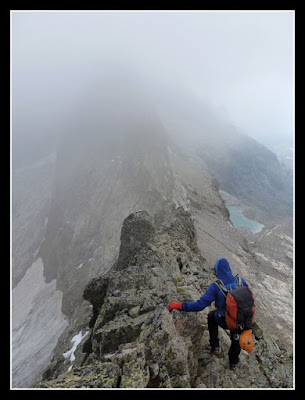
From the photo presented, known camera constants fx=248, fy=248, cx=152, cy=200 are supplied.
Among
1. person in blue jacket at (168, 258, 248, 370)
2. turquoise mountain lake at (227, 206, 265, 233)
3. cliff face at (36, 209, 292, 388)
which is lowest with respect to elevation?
turquoise mountain lake at (227, 206, 265, 233)

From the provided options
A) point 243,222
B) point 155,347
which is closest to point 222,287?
point 155,347

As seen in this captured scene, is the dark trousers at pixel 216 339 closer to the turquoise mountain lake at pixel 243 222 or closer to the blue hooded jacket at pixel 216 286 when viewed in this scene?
the blue hooded jacket at pixel 216 286

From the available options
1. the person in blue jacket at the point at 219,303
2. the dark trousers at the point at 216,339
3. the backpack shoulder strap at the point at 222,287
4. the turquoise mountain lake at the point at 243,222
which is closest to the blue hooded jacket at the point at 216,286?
the person in blue jacket at the point at 219,303

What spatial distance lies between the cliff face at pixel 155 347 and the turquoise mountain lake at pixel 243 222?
→ 93.1 metres

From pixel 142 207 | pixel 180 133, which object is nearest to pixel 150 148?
pixel 142 207

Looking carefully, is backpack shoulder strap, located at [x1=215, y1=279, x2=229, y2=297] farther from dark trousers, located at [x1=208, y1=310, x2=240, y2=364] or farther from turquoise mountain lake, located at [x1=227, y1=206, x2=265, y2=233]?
turquoise mountain lake, located at [x1=227, y1=206, x2=265, y2=233]

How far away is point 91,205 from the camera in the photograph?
2311 inches

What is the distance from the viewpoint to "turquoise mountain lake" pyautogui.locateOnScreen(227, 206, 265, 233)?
99719 millimetres

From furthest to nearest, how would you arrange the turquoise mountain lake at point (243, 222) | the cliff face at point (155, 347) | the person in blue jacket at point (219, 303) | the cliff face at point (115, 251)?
the turquoise mountain lake at point (243, 222) < the cliff face at point (115, 251) < the person in blue jacket at point (219, 303) < the cliff face at point (155, 347)

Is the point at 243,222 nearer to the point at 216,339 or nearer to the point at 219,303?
the point at 216,339

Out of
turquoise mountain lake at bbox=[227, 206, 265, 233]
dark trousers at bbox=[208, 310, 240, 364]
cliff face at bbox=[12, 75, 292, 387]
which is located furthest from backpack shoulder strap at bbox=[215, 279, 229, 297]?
A: turquoise mountain lake at bbox=[227, 206, 265, 233]

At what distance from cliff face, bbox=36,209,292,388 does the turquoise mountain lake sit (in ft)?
305

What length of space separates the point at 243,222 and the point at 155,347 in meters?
105

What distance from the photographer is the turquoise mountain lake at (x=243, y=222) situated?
3926 inches
